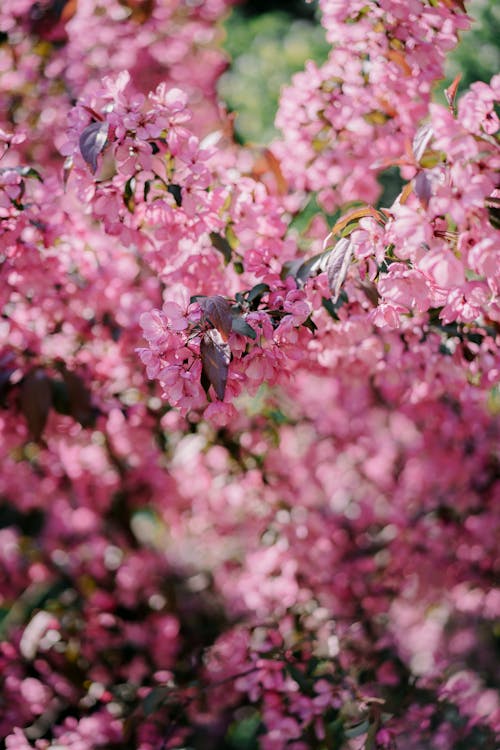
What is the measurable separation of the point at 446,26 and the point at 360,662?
5.22ft

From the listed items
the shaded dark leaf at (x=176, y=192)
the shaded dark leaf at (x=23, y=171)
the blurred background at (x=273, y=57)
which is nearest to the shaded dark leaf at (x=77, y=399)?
the shaded dark leaf at (x=23, y=171)

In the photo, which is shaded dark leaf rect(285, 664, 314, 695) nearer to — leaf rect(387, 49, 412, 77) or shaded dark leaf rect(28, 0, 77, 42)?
leaf rect(387, 49, 412, 77)

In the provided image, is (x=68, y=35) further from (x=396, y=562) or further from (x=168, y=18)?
(x=396, y=562)

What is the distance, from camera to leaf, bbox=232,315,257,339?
1.08 metres

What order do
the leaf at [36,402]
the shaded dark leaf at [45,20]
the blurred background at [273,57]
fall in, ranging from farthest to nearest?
the shaded dark leaf at [45,20], the blurred background at [273,57], the leaf at [36,402]

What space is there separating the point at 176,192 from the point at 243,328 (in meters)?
0.39

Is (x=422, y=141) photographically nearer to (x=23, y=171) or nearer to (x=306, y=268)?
(x=306, y=268)

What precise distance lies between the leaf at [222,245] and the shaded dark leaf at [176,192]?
15 centimetres

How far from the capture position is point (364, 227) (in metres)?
1.13

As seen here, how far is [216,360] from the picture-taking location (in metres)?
1.07

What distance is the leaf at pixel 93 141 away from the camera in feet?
3.97

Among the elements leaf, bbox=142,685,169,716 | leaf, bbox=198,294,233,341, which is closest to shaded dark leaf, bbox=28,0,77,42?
leaf, bbox=198,294,233,341

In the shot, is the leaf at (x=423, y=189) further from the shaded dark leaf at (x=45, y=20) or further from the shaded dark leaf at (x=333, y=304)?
the shaded dark leaf at (x=45, y=20)

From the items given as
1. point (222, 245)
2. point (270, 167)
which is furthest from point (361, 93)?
point (222, 245)
